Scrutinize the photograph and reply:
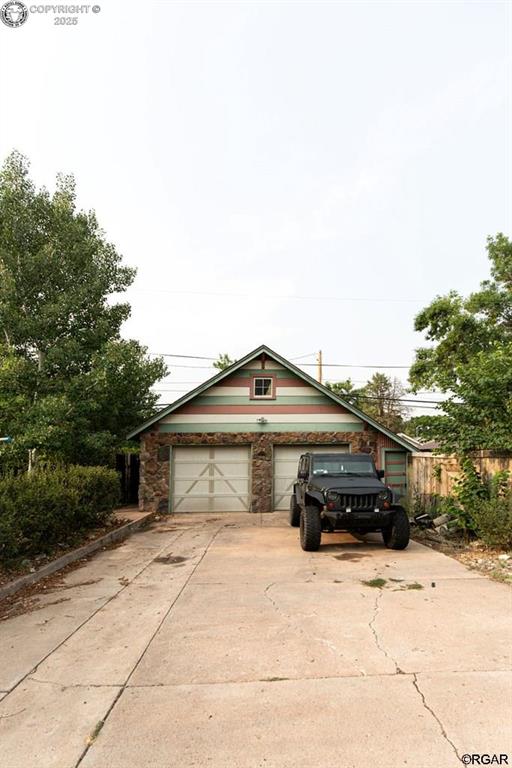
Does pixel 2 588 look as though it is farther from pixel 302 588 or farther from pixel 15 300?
pixel 15 300

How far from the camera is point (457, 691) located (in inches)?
144

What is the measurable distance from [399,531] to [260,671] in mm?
5898

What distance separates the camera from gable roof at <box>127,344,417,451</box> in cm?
1623

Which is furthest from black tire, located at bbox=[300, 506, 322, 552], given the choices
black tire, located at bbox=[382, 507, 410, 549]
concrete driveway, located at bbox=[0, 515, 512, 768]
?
concrete driveway, located at bbox=[0, 515, 512, 768]

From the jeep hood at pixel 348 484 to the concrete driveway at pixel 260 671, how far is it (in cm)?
185

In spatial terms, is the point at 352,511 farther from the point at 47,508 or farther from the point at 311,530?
the point at 47,508

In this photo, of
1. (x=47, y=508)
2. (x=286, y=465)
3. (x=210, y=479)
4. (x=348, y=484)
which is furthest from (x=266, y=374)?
(x=47, y=508)

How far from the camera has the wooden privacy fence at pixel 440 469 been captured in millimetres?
10400

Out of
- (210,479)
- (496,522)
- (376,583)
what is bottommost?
(376,583)

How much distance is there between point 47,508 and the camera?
338 inches

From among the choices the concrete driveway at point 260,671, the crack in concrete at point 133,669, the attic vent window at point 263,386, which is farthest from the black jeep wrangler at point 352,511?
the attic vent window at point 263,386

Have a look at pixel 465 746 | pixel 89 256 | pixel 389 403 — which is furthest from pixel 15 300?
pixel 389 403

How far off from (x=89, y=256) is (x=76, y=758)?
661 inches

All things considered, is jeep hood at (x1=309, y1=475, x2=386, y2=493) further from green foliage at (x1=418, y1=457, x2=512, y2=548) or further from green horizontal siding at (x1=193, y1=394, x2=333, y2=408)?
green horizontal siding at (x1=193, y1=394, x2=333, y2=408)
